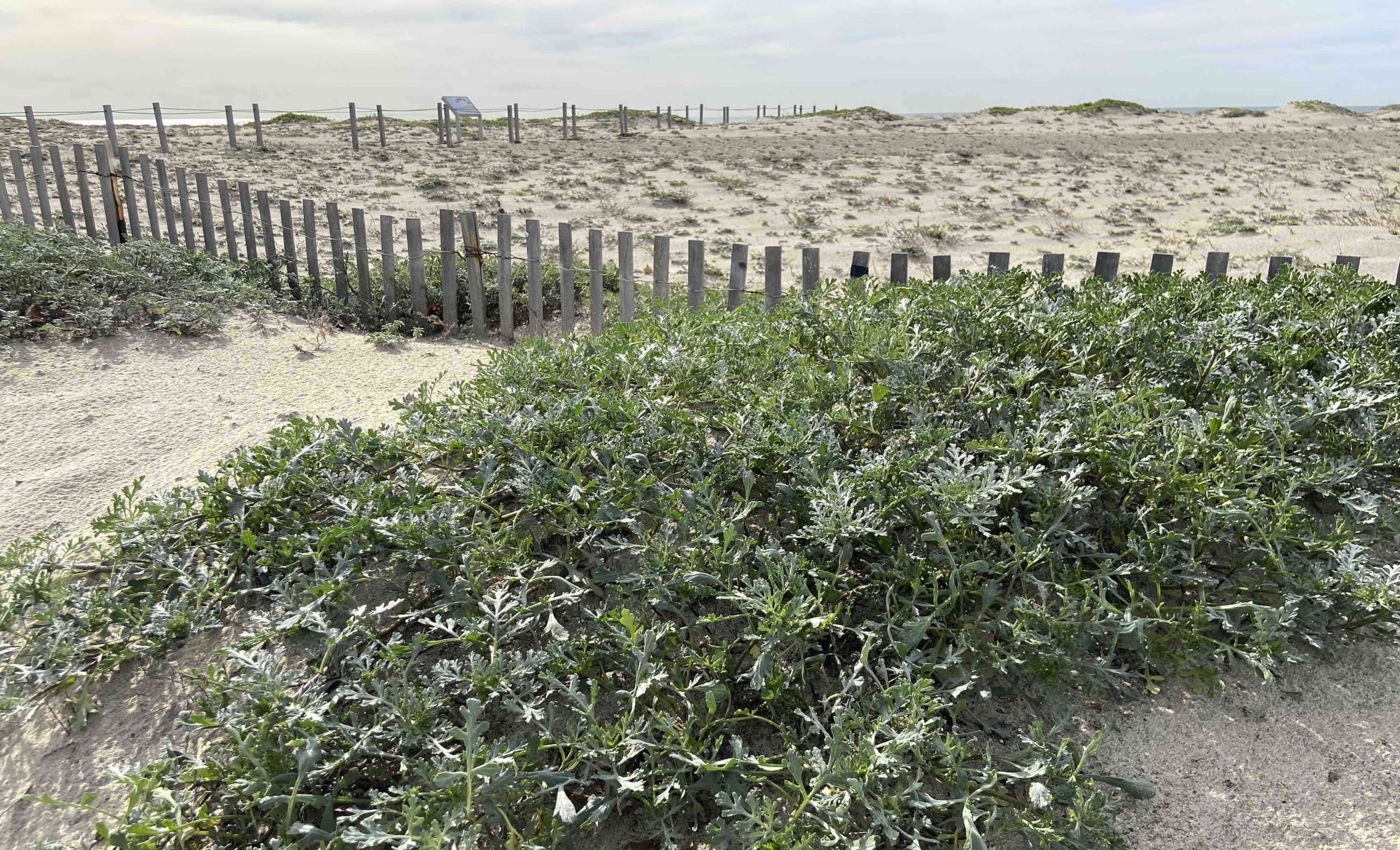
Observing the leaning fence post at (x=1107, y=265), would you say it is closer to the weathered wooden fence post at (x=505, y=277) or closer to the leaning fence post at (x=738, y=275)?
the leaning fence post at (x=738, y=275)

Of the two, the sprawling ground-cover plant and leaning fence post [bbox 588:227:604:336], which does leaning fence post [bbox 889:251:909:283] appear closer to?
leaning fence post [bbox 588:227:604:336]

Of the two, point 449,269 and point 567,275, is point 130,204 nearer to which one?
point 449,269

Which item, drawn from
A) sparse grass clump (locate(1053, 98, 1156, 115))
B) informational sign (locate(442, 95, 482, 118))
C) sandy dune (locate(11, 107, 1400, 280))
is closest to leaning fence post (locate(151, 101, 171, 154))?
sandy dune (locate(11, 107, 1400, 280))

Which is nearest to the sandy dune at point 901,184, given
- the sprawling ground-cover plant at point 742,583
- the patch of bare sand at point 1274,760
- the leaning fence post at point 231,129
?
the leaning fence post at point 231,129

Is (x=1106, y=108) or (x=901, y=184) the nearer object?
(x=901, y=184)

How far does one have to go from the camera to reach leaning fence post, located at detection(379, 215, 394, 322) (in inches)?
269

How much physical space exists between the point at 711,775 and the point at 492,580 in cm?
87

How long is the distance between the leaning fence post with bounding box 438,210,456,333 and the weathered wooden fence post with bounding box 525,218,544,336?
553 mm

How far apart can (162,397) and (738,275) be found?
130 inches

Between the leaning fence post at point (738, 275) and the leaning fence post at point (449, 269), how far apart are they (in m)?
2.21

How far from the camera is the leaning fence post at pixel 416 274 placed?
21.8ft

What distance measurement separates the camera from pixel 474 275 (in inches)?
263

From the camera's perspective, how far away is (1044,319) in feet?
10.2

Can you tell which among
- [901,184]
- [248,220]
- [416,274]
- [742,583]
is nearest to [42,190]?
[248,220]
